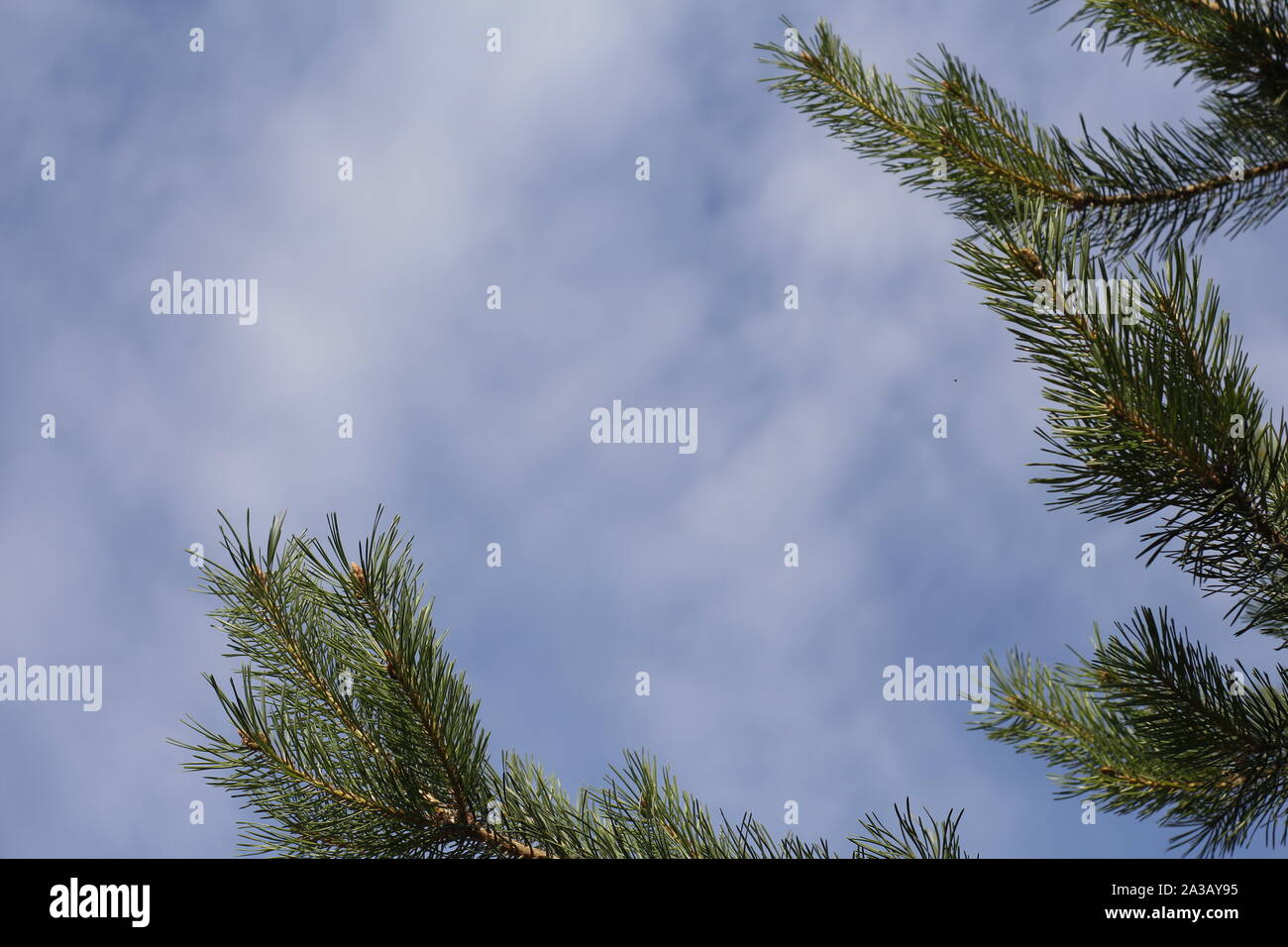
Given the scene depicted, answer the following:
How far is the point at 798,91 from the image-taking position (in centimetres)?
331

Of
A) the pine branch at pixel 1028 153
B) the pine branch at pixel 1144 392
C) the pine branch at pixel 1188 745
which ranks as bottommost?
the pine branch at pixel 1188 745

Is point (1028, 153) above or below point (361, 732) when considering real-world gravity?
above

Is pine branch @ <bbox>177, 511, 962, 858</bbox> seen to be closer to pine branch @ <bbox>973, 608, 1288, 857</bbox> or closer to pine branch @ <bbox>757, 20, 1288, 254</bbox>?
pine branch @ <bbox>973, 608, 1288, 857</bbox>

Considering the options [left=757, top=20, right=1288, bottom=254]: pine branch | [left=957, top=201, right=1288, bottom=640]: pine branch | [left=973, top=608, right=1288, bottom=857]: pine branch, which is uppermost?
[left=757, top=20, right=1288, bottom=254]: pine branch

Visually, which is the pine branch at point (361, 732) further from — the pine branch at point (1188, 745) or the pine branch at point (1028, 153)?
the pine branch at point (1028, 153)

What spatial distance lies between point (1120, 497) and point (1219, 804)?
2.82ft

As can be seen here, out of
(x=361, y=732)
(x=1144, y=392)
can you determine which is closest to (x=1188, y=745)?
(x=1144, y=392)

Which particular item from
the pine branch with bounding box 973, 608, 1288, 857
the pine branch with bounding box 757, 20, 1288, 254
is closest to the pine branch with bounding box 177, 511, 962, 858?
the pine branch with bounding box 973, 608, 1288, 857

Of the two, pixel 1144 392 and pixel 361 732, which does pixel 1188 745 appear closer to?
pixel 1144 392

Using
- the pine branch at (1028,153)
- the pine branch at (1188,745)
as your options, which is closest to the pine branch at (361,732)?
the pine branch at (1188,745)

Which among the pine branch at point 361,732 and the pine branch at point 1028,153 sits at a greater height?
the pine branch at point 1028,153
